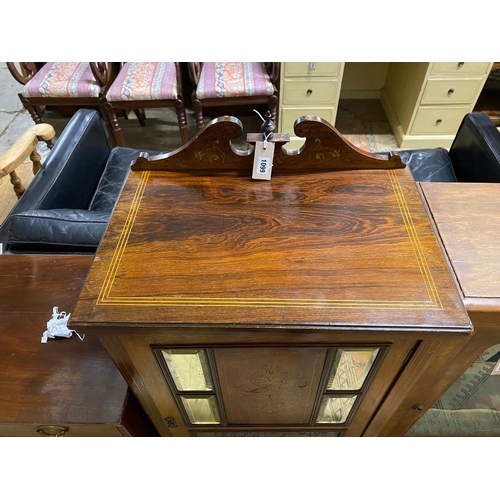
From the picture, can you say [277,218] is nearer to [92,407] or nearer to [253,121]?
[92,407]

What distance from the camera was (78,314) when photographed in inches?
28.4

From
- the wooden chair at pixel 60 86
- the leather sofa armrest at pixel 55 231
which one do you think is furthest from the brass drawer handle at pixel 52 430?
the wooden chair at pixel 60 86

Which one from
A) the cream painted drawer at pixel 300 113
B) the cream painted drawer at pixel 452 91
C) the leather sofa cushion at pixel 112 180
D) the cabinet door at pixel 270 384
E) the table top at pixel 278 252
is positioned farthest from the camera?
the cream painted drawer at pixel 300 113

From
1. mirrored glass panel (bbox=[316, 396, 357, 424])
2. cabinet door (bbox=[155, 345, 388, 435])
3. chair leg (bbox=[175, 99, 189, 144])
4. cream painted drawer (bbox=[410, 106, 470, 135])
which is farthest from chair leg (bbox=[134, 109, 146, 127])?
mirrored glass panel (bbox=[316, 396, 357, 424])

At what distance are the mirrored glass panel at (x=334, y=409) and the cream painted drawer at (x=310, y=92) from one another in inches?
77.2

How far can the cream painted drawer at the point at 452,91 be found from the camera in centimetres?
236

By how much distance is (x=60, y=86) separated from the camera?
2322 millimetres

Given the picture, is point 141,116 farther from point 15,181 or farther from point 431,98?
point 431,98

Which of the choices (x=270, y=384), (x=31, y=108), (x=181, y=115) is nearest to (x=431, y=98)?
(x=181, y=115)

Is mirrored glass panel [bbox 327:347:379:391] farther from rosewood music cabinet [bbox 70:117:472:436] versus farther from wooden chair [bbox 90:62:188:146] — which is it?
wooden chair [bbox 90:62:188:146]

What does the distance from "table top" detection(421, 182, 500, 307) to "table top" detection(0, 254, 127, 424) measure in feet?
2.85

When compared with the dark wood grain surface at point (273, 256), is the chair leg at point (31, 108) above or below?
below

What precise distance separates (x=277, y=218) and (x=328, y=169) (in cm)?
22

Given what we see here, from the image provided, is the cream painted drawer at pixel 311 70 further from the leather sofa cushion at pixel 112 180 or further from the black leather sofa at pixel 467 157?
the leather sofa cushion at pixel 112 180
